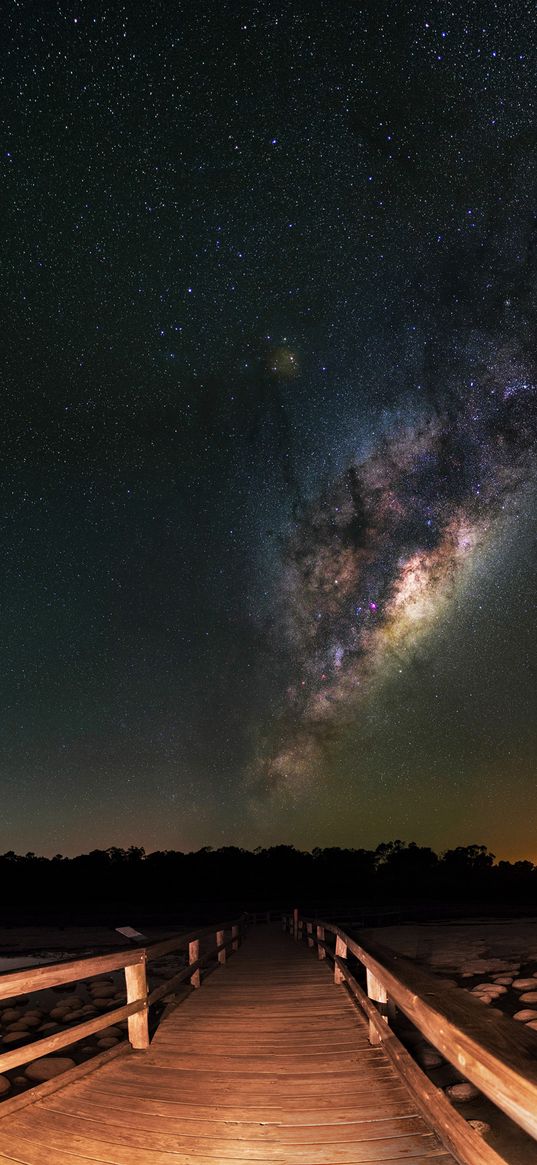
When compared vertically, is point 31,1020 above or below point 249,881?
above

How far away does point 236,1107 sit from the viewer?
3475mm

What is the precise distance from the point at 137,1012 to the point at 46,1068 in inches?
144

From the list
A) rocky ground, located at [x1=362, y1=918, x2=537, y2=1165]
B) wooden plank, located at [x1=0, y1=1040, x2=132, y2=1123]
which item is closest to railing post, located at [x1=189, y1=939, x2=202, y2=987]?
rocky ground, located at [x1=362, y1=918, x2=537, y2=1165]

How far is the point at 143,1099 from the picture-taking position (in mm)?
3578

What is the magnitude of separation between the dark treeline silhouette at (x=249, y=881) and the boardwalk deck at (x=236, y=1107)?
42.1 m

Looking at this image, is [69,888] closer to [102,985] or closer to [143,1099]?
[102,985]

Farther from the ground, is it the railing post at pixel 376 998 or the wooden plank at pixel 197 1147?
the wooden plank at pixel 197 1147

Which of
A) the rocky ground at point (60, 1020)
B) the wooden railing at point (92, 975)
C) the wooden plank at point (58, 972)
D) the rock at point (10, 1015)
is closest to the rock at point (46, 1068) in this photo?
the rocky ground at point (60, 1020)

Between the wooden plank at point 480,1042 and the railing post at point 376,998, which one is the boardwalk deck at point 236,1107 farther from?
the wooden plank at point 480,1042

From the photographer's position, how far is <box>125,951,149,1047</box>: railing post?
463cm

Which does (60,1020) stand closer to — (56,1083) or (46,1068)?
(46,1068)

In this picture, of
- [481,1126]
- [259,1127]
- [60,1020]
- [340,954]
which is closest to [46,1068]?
[340,954]

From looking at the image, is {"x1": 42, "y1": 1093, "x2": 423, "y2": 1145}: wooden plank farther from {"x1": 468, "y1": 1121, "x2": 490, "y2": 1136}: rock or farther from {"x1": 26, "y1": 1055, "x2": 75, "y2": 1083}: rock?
{"x1": 26, "y1": 1055, "x2": 75, "y2": 1083}: rock

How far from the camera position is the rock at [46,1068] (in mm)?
6781
